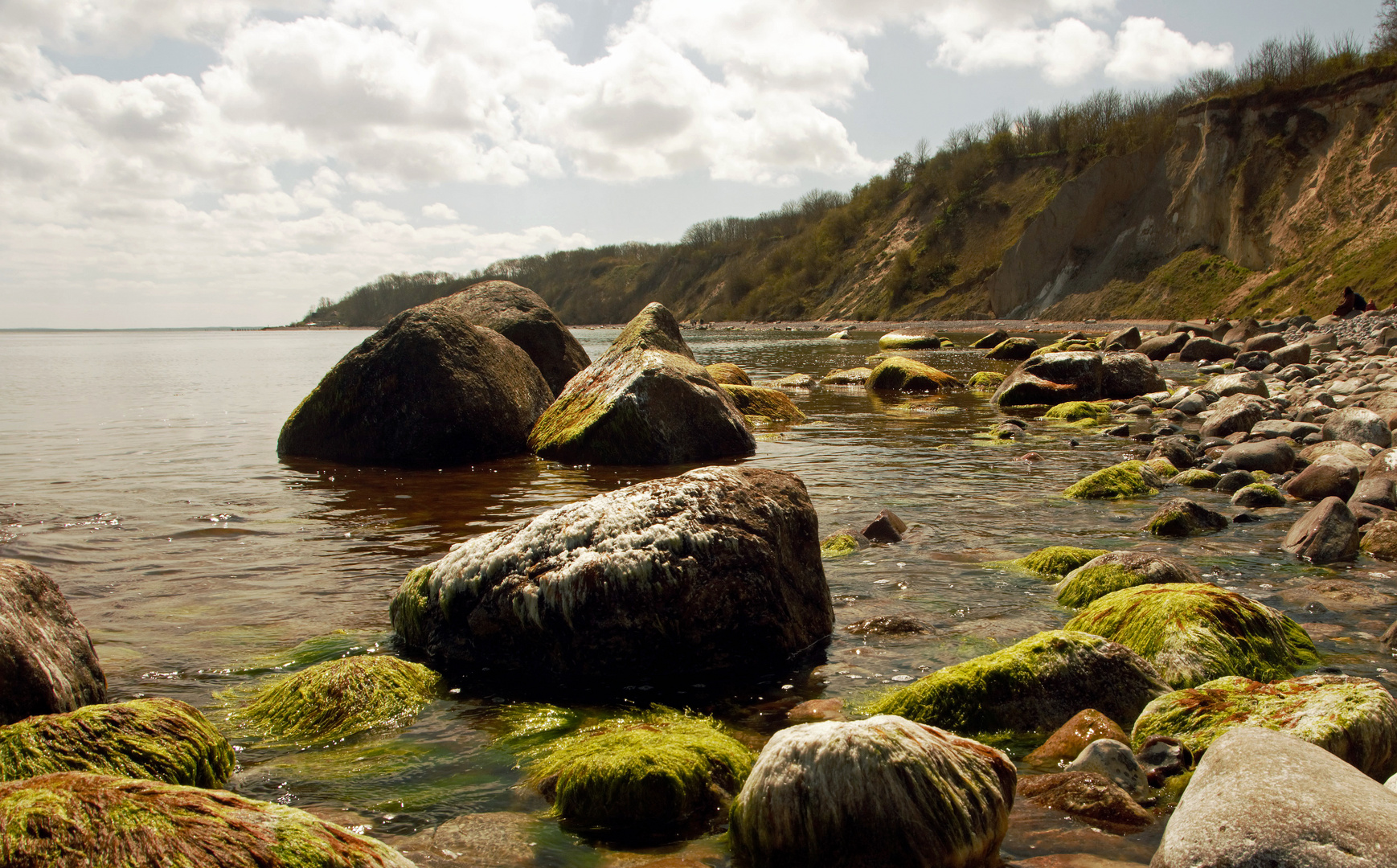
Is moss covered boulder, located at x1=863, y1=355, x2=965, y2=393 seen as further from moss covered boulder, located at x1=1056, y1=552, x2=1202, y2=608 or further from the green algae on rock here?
the green algae on rock

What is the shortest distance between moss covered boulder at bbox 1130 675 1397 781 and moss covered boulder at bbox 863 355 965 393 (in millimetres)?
18234

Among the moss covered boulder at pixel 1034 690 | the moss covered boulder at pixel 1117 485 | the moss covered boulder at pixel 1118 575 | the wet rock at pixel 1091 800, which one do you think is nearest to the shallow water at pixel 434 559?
the wet rock at pixel 1091 800

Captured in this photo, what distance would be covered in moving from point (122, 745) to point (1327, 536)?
24.7 feet

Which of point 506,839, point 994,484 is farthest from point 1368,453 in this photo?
point 506,839

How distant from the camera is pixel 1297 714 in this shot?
356cm

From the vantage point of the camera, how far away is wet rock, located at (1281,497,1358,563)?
21.2ft

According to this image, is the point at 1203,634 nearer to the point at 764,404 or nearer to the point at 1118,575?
the point at 1118,575

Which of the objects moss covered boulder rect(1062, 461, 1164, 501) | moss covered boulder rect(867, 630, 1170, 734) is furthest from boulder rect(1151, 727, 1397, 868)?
moss covered boulder rect(1062, 461, 1164, 501)

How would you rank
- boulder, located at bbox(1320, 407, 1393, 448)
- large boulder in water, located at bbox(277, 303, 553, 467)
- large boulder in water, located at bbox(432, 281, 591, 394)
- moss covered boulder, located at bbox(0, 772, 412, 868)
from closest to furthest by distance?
moss covered boulder, located at bbox(0, 772, 412, 868) < boulder, located at bbox(1320, 407, 1393, 448) < large boulder in water, located at bbox(277, 303, 553, 467) < large boulder in water, located at bbox(432, 281, 591, 394)

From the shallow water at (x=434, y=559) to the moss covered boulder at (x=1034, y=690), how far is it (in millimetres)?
416

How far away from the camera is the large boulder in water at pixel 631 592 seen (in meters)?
4.85

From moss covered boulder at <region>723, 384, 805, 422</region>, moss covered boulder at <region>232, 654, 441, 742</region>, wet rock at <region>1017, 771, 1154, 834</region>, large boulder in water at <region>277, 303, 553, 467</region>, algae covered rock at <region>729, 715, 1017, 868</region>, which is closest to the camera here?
algae covered rock at <region>729, 715, 1017, 868</region>

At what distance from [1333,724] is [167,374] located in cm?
4400

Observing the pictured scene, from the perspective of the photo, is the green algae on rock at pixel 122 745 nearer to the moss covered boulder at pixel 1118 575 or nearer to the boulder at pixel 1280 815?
the boulder at pixel 1280 815
